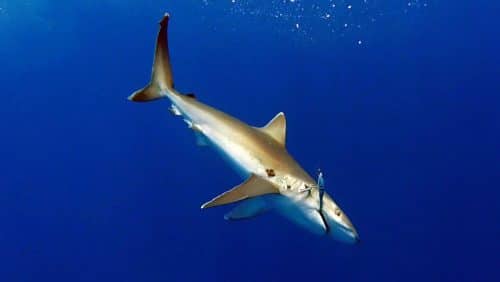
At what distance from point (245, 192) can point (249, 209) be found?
0.30 m

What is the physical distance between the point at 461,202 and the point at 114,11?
10.5 meters

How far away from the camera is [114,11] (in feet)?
51.1

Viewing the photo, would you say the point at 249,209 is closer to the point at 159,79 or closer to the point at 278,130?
the point at 278,130

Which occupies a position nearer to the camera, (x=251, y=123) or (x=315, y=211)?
(x=315, y=211)

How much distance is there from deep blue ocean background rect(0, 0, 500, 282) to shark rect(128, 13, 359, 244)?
7316mm

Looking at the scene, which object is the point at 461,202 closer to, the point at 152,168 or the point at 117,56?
the point at 152,168

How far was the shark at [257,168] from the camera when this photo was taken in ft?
12.5

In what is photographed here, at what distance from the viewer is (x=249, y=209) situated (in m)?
4.19

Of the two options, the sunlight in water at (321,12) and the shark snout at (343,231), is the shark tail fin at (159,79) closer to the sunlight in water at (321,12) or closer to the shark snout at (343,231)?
the shark snout at (343,231)

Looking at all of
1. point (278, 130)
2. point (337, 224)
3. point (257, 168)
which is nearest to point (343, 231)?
point (337, 224)

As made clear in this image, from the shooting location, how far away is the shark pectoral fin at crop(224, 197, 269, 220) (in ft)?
13.4

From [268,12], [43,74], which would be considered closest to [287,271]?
[268,12]

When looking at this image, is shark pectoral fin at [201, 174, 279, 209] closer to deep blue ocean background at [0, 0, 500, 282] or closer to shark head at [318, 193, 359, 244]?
shark head at [318, 193, 359, 244]

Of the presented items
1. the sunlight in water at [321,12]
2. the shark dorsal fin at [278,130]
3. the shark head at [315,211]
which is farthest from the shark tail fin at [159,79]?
the sunlight in water at [321,12]
